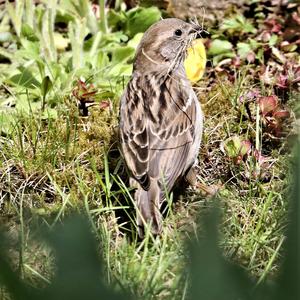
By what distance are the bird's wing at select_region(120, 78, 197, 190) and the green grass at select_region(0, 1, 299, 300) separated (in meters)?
0.21

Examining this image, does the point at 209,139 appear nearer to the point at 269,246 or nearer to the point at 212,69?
the point at 212,69

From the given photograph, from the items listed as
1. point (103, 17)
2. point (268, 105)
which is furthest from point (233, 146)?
point (103, 17)

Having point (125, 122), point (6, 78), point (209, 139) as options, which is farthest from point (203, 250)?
point (6, 78)

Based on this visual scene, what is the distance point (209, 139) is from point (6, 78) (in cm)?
162

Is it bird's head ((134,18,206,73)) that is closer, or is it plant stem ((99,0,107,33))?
bird's head ((134,18,206,73))

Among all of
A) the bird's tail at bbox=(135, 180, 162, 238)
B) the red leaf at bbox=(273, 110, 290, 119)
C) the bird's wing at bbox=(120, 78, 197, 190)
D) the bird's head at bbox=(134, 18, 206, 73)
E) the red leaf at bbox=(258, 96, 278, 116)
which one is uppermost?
the bird's head at bbox=(134, 18, 206, 73)

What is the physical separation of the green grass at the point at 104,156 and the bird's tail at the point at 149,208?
0.07m

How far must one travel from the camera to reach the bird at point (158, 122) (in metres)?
3.97

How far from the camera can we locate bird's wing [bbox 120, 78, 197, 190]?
4027 millimetres

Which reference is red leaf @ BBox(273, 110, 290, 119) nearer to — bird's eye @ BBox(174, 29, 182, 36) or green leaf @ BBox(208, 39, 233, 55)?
bird's eye @ BBox(174, 29, 182, 36)

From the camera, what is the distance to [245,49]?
580 centimetres

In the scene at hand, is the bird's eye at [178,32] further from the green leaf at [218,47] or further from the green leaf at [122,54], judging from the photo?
the green leaf at [218,47]

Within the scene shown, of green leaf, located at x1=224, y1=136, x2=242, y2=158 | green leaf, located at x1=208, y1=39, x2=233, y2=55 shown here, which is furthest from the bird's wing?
green leaf, located at x1=208, y1=39, x2=233, y2=55

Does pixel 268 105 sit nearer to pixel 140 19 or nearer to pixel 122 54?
pixel 122 54
